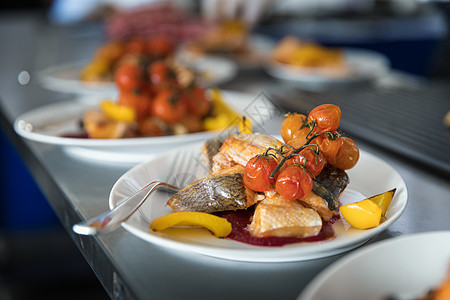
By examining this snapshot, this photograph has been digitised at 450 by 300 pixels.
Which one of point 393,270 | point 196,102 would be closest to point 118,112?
point 196,102

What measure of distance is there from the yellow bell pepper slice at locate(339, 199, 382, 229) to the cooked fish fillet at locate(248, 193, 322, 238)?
0.18ft

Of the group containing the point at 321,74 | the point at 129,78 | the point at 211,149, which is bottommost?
the point at 321,74

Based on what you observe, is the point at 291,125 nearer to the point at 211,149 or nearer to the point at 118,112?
the point at 211,149

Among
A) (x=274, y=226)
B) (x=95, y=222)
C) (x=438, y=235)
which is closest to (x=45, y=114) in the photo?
(x=95, y=222)

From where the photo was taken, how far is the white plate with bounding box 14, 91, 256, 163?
3.82 feet

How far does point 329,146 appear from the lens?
812 millimetres

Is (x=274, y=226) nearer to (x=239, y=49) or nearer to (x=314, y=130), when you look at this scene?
(x=314, y=130)

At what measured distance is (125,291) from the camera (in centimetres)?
69

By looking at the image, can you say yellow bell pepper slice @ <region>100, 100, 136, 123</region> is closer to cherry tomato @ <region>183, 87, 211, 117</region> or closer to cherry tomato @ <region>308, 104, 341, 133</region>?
cherry tomato @ <region>183, 87, 211, 117</region>

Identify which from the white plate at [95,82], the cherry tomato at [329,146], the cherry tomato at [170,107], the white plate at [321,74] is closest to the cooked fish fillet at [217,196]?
the cherry tomato at [329,146]

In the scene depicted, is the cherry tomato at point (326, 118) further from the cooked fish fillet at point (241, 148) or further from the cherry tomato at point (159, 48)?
the cherry tomato at point (159, 48)

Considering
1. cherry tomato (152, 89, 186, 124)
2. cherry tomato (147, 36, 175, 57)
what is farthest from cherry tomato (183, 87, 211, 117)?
cherry tomato (147, 36, 175, 57)

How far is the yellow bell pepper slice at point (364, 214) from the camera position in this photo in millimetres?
744

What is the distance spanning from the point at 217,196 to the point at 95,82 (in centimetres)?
121
